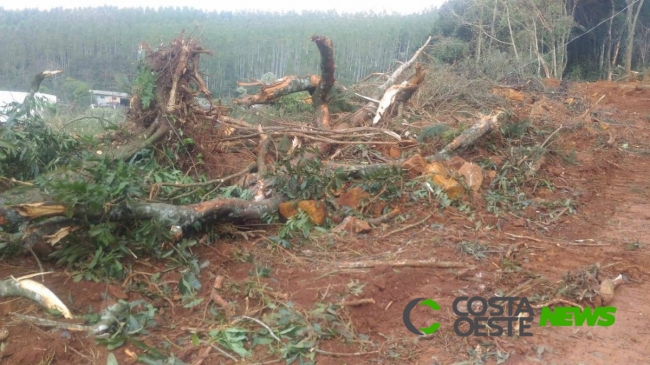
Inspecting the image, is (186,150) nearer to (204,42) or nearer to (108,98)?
(204,42)

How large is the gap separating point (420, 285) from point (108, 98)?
21.0 ft

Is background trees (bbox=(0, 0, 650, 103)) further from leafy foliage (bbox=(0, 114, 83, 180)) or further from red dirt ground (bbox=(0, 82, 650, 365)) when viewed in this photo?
red dirt ground (bbox=(0, 82, 650, 365))

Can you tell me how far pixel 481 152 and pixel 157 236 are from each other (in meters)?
3.61

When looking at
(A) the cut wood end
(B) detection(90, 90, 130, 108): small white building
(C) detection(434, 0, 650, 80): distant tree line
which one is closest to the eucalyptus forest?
(A) the cut wood end

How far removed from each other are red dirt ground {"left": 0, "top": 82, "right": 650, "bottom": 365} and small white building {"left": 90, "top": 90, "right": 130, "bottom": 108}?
2.77 meters

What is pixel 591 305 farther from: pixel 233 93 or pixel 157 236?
pixel 233 93

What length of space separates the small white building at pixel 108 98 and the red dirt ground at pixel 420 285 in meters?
2.77

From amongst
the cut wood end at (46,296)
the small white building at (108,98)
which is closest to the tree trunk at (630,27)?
the small white building at (108,98)

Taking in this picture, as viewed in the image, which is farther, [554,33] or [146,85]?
[554,33]

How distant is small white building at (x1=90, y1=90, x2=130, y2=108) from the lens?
19.6ft

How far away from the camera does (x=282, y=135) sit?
19.2ft

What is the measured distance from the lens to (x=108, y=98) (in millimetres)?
8234

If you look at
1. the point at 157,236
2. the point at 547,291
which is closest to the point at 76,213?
the point at 157,236

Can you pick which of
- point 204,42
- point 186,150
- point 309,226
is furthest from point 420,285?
point 204,42
